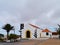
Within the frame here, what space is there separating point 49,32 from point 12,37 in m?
22.8

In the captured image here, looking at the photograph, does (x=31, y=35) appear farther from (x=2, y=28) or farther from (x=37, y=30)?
(x=2, y=28)

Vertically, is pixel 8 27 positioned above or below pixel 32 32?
above

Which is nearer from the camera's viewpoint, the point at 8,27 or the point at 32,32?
the point at 8,27

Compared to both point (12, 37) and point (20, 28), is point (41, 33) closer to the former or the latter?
point (20, 28)

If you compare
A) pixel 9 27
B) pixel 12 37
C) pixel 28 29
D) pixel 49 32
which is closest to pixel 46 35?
pixel 49 32

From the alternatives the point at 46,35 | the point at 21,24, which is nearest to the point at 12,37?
the point at 21,24

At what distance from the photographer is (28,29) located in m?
59.7

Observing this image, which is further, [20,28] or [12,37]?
[20,28]

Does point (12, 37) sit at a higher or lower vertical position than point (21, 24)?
lower

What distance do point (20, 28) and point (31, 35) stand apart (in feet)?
13.0

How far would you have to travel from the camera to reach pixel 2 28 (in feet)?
197

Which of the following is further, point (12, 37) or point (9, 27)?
point (9, 27)

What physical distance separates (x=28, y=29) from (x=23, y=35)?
2.47m

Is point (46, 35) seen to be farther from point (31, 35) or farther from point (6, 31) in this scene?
point (6, 31)
